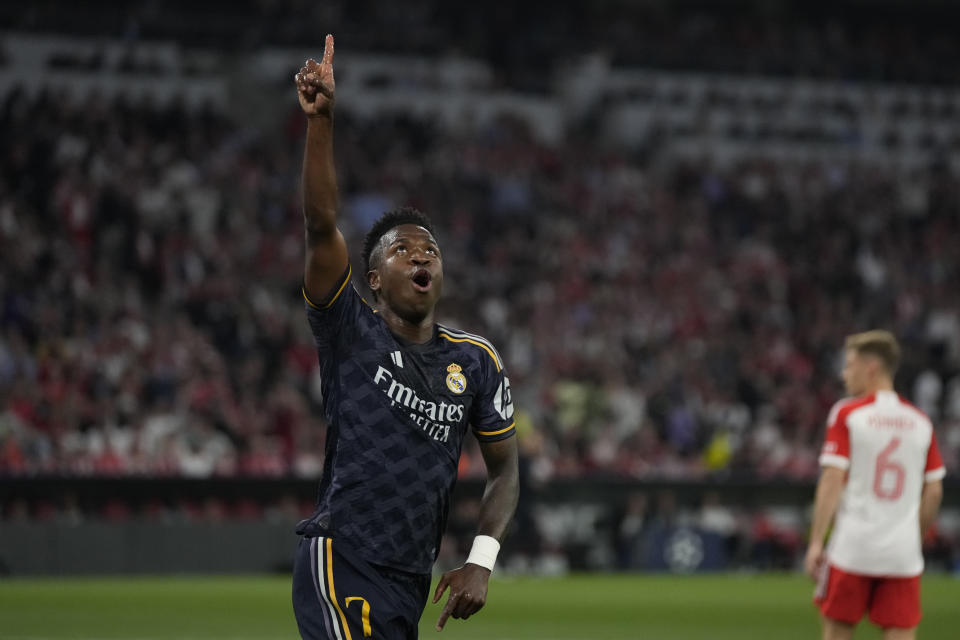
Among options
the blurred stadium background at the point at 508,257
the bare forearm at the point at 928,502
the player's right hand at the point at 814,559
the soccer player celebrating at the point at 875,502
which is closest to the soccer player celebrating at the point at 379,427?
the player's right hand at the point at 814,559

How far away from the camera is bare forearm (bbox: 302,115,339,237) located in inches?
167

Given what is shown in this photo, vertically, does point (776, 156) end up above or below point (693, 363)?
above

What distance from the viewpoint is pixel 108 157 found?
75.2ft

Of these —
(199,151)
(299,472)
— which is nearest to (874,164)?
(199,151)

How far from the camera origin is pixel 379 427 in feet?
14.8

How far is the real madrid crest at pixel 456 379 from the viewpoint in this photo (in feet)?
15.2

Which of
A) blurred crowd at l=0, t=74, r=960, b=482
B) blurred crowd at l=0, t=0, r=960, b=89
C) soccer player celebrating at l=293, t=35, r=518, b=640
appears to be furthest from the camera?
blurred crowd at l=0, t=0, r=960, b=89

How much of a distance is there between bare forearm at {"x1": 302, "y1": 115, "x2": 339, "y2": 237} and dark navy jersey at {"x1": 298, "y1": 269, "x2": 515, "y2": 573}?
0.76 ft

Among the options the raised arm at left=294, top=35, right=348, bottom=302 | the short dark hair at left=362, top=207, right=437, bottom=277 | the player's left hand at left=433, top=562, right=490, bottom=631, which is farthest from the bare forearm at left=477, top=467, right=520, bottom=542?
the raised arm at left=294, top=35, right=348, bottom=302

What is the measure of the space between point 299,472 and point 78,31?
12130 millimetres

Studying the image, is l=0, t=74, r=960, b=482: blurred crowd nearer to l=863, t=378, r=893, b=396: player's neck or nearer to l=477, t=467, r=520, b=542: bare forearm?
l=863, t=378, r=893, b=396: player's neck

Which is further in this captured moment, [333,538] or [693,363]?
[693,363]

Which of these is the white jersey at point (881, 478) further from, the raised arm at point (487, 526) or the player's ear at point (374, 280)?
the player's ear at point (374, 280)

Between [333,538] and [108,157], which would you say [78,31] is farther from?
[333,538]
